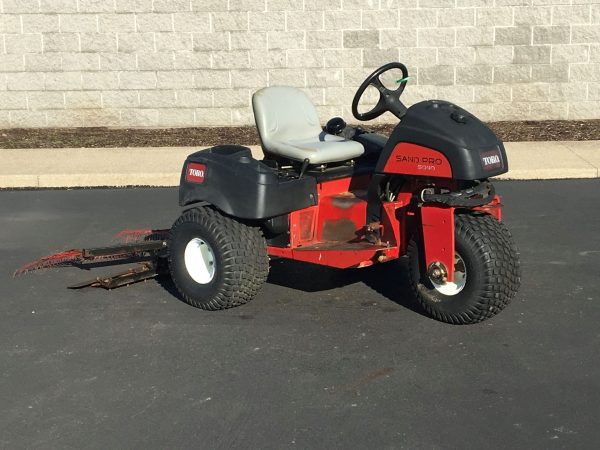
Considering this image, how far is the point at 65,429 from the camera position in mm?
4344

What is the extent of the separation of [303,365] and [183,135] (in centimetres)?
769

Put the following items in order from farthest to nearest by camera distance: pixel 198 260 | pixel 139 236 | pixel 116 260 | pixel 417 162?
pixel 139 236 < pixel 116 260 < pixel 198 260 < pixel 417 162

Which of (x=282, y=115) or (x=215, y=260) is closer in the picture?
(x=215, y=260)

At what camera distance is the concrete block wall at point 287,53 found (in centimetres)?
1218

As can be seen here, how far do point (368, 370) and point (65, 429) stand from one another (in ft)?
5.12

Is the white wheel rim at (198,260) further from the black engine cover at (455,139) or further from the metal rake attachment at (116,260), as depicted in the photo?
the black engine cover at (455,139)

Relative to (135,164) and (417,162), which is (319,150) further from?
(135,164)

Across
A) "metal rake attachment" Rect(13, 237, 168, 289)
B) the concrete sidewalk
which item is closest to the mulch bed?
the concrete sidewalk

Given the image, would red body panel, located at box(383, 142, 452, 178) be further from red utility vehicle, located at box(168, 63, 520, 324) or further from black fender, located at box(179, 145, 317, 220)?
black fender, located at box(179, 145, 317, 220)

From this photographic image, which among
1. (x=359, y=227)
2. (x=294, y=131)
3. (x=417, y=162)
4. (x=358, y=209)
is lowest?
(x=359, y=227)

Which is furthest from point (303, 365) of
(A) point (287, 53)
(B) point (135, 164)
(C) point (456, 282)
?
(A) point (287, 53)

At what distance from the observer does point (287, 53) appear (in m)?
12.3

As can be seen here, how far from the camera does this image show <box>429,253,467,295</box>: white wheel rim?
17.9 ft

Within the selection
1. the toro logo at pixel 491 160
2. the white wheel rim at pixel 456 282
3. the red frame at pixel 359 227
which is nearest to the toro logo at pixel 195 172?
the red frame at pixel 359 227
